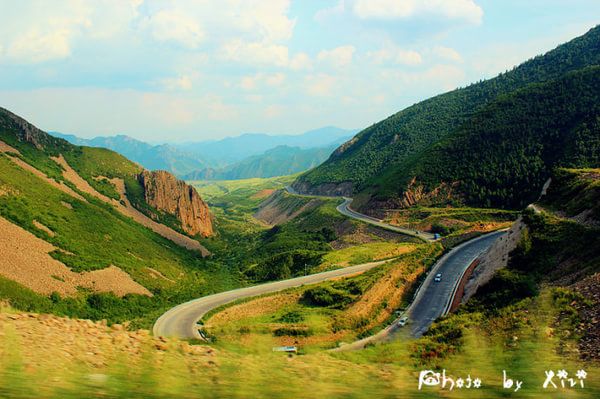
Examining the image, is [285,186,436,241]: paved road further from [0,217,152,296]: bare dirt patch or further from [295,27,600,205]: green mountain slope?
[0,217,152,296]: bare dirt patch

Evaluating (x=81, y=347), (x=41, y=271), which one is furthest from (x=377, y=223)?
(x=81, y=347)

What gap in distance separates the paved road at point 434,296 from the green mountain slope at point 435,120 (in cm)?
6545

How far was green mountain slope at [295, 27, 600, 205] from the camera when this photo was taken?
124 metres

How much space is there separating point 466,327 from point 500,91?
13539 centimetres

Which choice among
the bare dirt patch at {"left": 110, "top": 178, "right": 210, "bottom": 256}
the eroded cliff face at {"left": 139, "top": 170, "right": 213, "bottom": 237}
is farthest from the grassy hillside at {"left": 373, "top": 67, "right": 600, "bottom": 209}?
the bare dirt patch at {"left": 110, "top": 178, "right": 210, "bottom": 256}

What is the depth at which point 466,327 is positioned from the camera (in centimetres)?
1861

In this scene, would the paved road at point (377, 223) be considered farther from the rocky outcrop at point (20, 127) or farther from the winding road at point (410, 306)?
the rocky outcrop at point (20, 127)

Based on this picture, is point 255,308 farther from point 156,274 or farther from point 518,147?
point 518,147

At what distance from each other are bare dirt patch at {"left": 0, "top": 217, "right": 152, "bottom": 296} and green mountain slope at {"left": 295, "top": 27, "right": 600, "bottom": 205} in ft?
269

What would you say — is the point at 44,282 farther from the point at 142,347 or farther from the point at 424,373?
the point at 424,373

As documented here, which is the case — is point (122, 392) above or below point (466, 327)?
above

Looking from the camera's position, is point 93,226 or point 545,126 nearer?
point 93,226

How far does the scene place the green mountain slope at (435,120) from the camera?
124 m

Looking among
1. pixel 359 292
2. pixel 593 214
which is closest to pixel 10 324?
pixel 359 292
